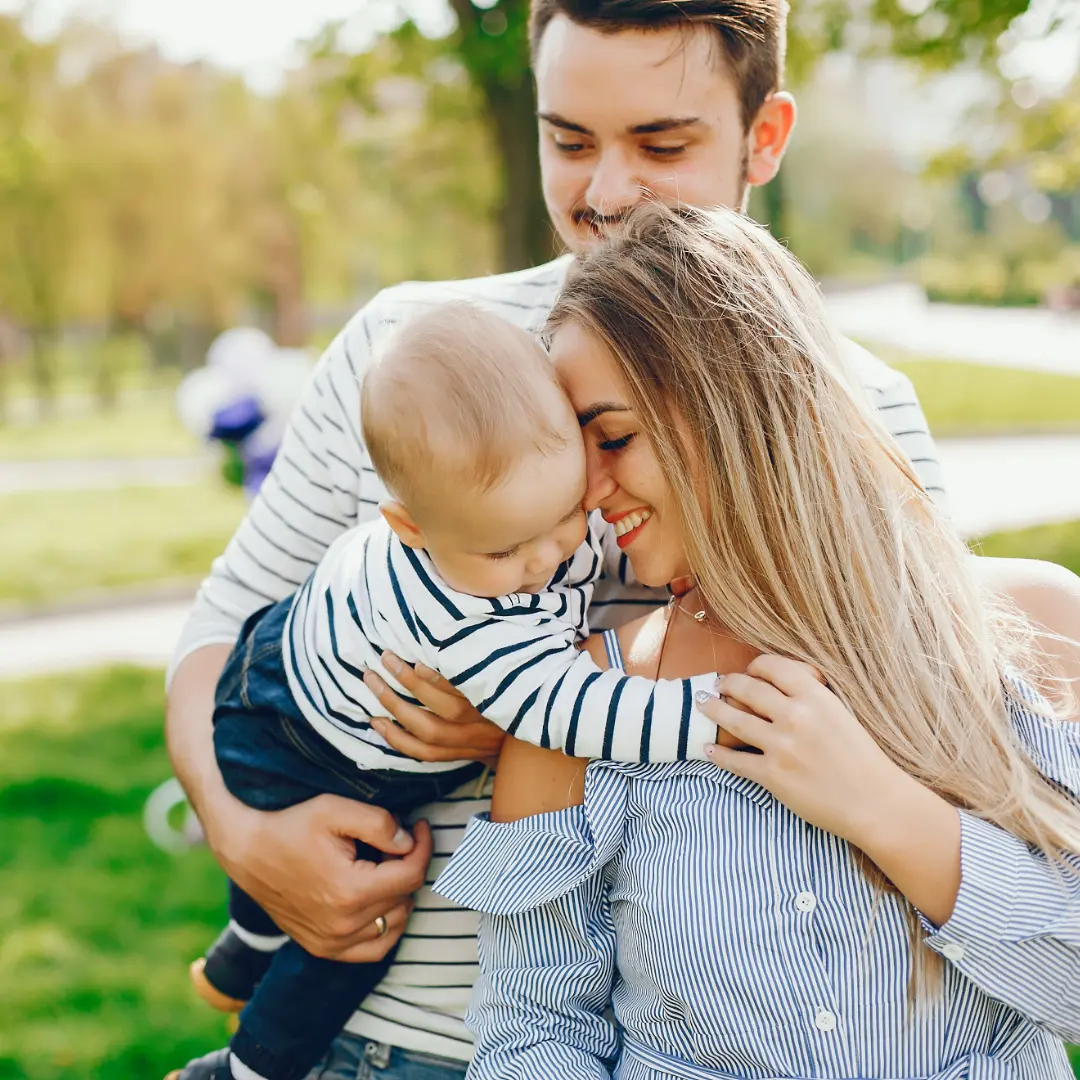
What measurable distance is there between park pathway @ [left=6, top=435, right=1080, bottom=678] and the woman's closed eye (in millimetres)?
5496

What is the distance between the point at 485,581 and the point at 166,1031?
10.7ft

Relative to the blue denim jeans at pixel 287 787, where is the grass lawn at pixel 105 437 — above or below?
below

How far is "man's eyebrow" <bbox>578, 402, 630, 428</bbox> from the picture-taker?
180 centimetres

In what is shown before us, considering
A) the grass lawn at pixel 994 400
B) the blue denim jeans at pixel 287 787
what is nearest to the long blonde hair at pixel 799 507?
the blue denim jeans at pixel 287 787

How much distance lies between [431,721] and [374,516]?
0.40 metres

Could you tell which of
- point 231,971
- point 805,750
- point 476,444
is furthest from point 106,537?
point 805,750

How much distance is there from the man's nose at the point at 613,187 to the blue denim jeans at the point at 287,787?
2.87 feet

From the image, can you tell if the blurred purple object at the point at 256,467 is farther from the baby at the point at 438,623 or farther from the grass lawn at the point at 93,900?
the baby at the point at 438,623

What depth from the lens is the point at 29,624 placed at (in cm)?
955

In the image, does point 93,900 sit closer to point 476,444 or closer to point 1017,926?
point 476,444

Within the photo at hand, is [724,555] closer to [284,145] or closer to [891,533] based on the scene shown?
[891,533]

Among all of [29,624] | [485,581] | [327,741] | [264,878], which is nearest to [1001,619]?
[485,581]

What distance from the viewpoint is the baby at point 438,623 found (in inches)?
68.6

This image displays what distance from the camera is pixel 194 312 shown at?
28203 millimetres
